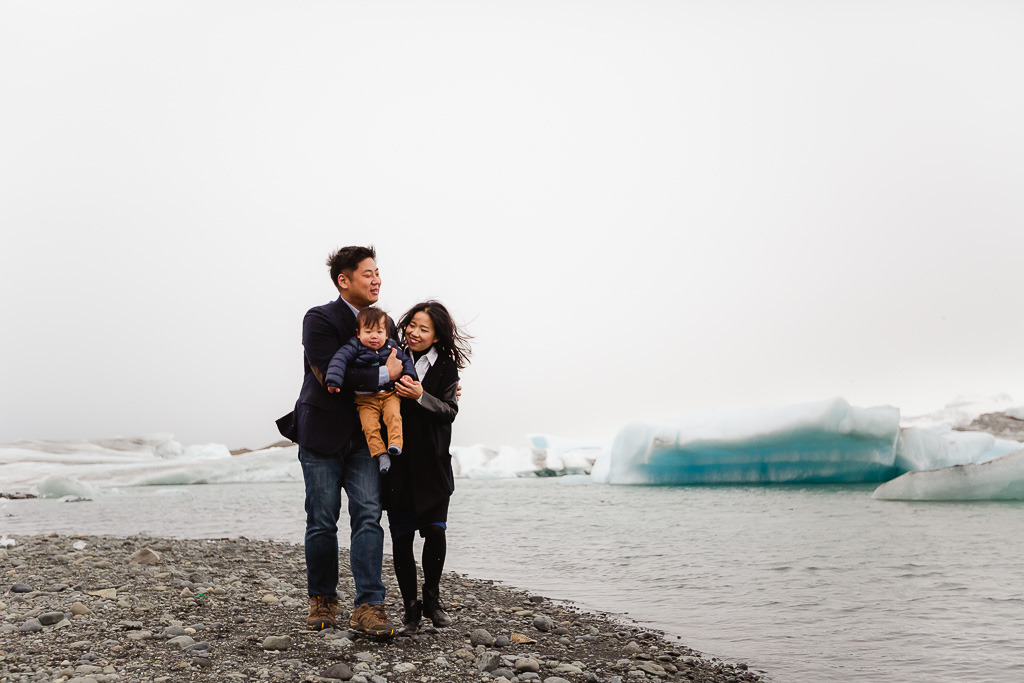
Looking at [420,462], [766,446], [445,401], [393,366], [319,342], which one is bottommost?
[766,446]

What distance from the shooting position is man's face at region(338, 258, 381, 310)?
316 centimetres

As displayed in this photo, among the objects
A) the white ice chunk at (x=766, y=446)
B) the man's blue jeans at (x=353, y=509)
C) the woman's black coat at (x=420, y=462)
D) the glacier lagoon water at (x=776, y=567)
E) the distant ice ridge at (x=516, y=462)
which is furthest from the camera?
the distant ice ridge at (x=516, y=462)

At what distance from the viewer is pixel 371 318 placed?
3.03m

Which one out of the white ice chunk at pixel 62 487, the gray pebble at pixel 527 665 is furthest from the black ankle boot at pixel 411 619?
the white ice chunk at pixel 62 487

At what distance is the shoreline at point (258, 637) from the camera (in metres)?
2.74

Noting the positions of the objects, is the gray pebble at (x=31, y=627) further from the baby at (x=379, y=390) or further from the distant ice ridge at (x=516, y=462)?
the distant ice ridge at (x=516, y=462)

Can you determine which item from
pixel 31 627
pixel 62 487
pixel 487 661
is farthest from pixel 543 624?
pixel 62 487

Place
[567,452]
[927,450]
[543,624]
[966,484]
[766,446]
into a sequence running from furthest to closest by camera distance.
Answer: [567,452]
[766,446]
[927,450]
[966,484]
[543,624]

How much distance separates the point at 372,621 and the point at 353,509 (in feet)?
1.59

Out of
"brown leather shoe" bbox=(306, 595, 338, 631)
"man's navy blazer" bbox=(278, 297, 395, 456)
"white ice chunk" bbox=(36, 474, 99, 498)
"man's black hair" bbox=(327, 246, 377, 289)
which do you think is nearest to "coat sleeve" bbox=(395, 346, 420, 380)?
"man's navy blazer" bbox=(278, 297, 395, 456)

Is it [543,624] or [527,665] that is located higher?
[527,665]

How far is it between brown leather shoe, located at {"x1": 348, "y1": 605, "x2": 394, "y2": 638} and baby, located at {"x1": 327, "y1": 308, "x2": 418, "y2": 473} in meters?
0.63

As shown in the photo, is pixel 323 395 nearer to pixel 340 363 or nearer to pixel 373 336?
pixel 340 363

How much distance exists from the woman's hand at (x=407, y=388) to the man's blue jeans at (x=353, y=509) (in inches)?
11.4
